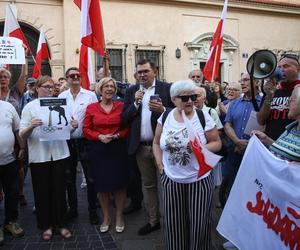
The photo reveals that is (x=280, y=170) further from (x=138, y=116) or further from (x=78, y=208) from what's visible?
(x=78, y=208)

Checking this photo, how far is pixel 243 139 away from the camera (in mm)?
4156

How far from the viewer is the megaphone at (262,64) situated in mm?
3322

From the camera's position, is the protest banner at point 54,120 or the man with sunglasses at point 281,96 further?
the protest banner at point 54,120

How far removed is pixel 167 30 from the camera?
16.3m

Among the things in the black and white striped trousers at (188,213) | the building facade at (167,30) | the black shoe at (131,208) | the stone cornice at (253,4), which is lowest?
the black shoe at (131,208)

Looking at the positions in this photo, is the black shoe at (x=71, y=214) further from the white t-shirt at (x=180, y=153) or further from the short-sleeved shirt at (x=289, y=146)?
the short-sleeved shirt at (x=289, y=146)

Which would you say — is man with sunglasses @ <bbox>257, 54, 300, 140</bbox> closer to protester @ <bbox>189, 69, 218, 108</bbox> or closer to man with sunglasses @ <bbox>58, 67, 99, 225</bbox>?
protester @ <bbox>189, 69, 218, 108</bbox>

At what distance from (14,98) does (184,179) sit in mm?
2858

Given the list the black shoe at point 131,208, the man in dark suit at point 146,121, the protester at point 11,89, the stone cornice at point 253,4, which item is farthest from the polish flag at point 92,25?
the stone cornice at point 253,4

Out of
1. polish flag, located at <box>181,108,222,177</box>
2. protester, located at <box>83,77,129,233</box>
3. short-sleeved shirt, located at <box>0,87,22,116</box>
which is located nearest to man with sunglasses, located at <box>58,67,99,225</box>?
protester, located at <box>83,77,129,233</box>

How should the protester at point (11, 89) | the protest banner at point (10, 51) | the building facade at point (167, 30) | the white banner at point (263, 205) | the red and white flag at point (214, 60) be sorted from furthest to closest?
the building facade at point (167, 30) < the red and white flag at point (214, 60) < the protest banner at point (10, 51) < the protester at point (11, 89) < the white banner at point (263, 205)

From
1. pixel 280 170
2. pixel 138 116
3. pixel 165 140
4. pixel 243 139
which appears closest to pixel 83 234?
pixel 138 116

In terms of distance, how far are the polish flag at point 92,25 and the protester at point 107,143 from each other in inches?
52.5

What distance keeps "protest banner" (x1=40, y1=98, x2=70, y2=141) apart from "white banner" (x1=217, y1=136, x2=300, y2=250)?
79.8 inches
